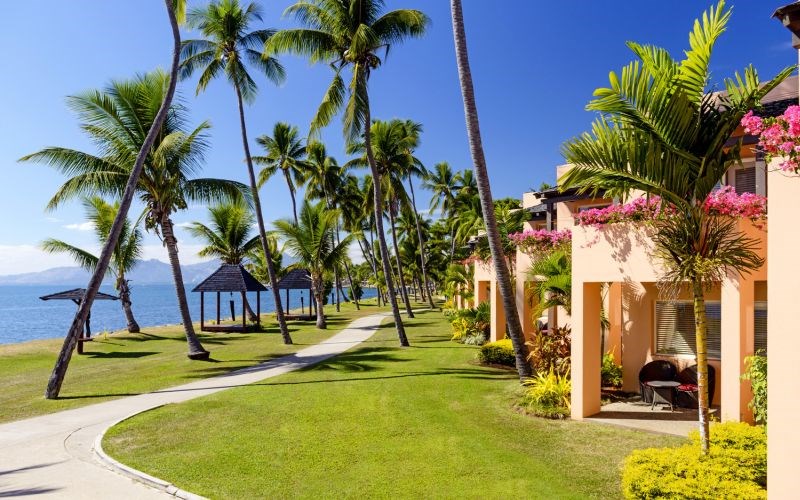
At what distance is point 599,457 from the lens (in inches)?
300

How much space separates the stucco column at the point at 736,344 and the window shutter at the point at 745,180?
3.77m

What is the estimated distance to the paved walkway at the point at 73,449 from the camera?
21.8 ft

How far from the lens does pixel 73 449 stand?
27.5 ft

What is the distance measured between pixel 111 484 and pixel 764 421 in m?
9.33

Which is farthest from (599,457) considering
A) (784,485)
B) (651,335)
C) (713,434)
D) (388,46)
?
(388,46)

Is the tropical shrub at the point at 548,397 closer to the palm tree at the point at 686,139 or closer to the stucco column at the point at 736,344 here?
the stucco column at the point at 736,344

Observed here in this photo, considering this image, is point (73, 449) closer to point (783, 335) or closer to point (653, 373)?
point (783, 335)

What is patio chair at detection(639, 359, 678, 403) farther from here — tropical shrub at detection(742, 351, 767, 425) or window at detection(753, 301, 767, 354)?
tropical shrub at detection(742, 351, 767, 425)

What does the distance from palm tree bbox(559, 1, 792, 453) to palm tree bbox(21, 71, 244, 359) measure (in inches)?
562

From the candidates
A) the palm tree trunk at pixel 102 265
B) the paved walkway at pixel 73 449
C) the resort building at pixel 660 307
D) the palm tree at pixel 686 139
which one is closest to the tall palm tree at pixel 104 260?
the palm tree trunk at pixel 102 265

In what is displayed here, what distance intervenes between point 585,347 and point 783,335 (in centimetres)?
482

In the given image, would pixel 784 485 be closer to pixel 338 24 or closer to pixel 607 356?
pixel 607 356

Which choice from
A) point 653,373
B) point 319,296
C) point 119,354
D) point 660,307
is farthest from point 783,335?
point 319,296

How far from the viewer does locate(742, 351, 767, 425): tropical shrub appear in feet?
22.6
